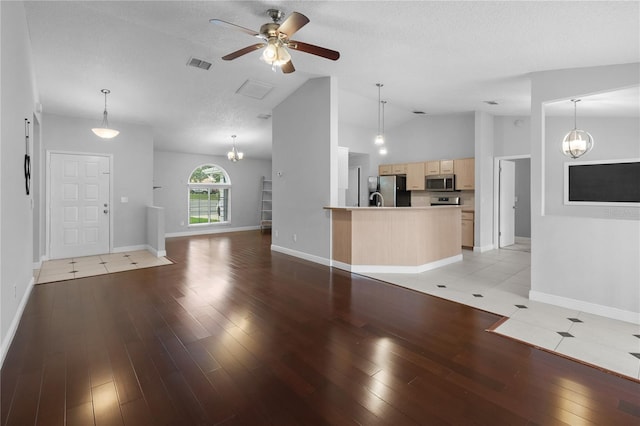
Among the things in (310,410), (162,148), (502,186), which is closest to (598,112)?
(502,186)

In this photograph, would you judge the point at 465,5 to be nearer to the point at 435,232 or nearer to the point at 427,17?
the point at 427,17

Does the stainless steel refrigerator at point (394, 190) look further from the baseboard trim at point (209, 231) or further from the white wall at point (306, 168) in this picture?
the baseboard trim at point (209, 231)

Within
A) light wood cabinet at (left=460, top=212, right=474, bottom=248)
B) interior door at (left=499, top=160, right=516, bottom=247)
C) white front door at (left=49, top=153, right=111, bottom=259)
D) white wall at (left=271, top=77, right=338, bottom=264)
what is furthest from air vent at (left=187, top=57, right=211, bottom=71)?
interior door at (left=499, top=160, right=516, bottom=247)

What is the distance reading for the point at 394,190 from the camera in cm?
788

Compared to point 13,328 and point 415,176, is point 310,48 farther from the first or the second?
point 415,176

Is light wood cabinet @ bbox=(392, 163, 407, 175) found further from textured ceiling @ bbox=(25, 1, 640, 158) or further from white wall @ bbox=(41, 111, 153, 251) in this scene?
white wall @ bbox=(41, 111, 153, 251)

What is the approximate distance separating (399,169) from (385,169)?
17.6 inches

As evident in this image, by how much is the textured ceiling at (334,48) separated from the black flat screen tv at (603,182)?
40.8 inches

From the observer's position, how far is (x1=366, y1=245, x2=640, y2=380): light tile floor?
231 cm

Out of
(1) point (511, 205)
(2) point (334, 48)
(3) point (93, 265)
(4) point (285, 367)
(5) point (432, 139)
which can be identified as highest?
(2) point (334, 48)

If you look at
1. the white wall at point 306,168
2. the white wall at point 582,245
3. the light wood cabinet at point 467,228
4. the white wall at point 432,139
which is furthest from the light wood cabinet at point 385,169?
the white wall at point 582,245

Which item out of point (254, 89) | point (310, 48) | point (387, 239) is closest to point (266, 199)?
point (254, 89)

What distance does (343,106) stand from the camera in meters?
6.62

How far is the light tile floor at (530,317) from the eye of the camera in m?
2.31
